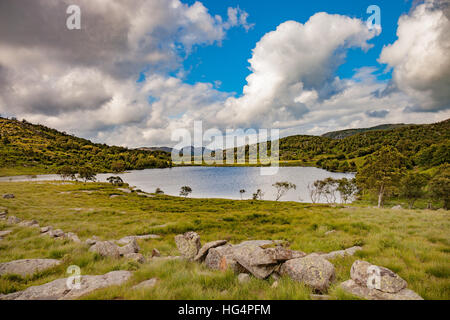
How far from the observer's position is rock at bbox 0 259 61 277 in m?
7.88

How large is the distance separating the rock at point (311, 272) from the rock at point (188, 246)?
446cm

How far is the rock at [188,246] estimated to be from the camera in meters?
9.30

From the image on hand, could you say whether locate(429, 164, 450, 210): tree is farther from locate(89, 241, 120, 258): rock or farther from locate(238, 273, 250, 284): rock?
locate(89, 241, 120, 258): rock

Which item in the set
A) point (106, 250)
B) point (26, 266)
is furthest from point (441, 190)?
point (26, 266)

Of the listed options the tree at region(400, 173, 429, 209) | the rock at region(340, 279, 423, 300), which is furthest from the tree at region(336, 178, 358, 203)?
the rock at region(340, 279, 423, 300)

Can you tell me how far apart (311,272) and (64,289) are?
8054 millimetres

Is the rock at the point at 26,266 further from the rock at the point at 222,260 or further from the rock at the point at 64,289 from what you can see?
the rock at the point at 222,260

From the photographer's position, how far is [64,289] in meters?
6.13

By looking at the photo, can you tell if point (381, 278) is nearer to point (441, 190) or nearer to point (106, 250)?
point (106, 250)
